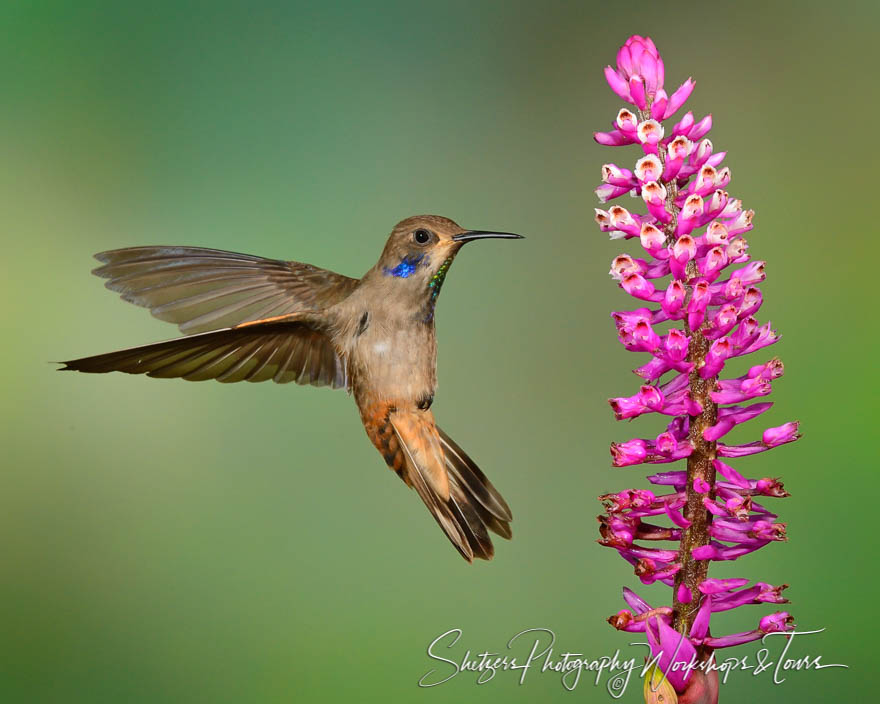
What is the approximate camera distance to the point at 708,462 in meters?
0.64

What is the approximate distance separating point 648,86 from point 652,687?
43 centimetres

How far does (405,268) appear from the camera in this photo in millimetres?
1086

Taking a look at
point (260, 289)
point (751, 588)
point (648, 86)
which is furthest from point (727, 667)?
point (260, 289)

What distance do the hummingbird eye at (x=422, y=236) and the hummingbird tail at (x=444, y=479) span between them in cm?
21

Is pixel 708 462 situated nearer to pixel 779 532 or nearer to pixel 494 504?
pixel 779 532

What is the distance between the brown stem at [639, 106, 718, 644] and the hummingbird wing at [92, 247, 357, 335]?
0.64 metres

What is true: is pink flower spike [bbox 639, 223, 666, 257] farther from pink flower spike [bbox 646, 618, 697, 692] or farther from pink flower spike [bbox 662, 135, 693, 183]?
pink flower spike [bbox 646, 618, 697, 692]

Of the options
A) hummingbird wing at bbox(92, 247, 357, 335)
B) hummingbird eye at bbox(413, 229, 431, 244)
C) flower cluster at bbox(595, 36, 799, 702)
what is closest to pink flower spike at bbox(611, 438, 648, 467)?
flower cluster at bbox(595, 36, 799, 702)

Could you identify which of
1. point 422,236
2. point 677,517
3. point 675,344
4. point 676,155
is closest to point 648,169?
point 676,155

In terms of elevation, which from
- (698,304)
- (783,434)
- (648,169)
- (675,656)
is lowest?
(675,656)

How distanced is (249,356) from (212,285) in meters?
0.14

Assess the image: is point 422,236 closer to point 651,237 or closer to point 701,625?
point 651,237

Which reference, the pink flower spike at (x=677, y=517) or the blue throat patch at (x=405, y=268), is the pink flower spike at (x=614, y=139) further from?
the blue throat patch at (x=405, y=268)

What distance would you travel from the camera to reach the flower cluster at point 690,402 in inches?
24.9
